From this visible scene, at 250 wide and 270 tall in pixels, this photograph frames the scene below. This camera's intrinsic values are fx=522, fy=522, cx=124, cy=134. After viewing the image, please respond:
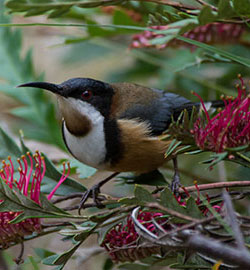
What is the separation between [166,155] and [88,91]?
3.03 feet

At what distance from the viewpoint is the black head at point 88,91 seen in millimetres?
2221

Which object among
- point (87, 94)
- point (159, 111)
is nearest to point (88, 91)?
point (87, 94)

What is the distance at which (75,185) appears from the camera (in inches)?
81.0

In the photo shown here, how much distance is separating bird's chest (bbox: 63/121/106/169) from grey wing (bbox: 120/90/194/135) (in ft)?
0.55

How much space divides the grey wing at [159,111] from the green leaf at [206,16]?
3.42 feet

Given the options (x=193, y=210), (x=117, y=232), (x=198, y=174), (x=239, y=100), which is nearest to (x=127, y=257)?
(x=117, y=232)

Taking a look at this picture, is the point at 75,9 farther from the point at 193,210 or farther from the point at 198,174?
the point at 193,210

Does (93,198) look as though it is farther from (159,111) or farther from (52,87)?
(159,111)

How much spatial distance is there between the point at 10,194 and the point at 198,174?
4.41ft

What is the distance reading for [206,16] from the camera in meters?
1.38

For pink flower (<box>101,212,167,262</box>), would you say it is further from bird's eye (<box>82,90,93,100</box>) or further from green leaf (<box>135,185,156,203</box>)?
bird's eye (<box>82,90,93,100</box>)

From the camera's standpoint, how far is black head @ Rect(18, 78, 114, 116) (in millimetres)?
2221

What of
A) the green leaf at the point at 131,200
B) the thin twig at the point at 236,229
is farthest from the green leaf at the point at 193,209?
the thin twig at the point at 236,229

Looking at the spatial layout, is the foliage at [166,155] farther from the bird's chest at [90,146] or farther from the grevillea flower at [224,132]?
the bird's chest at [90,146]
